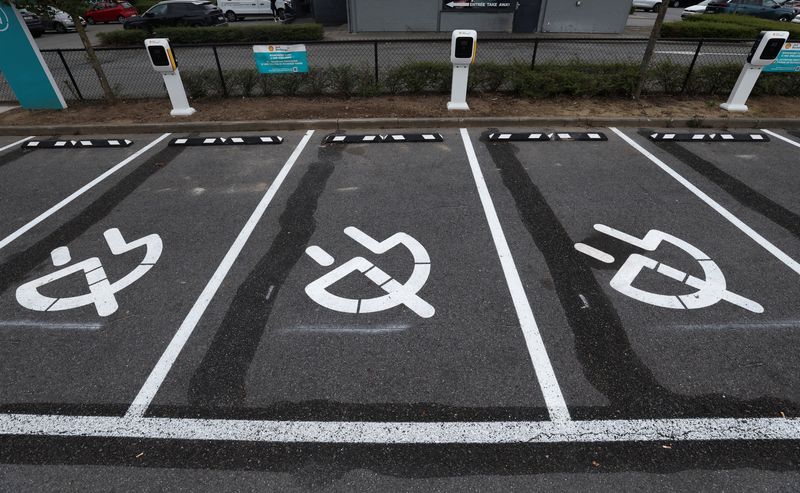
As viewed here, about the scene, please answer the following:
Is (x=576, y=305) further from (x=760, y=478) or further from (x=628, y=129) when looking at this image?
(x=628, y=129)

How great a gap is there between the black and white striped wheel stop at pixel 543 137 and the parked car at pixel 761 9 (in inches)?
889

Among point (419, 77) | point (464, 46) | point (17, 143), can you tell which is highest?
point (464, 46)

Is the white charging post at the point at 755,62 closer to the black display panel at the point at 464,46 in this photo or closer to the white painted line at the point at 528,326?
the black display panel at the point at 464,46

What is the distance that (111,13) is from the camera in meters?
24.2

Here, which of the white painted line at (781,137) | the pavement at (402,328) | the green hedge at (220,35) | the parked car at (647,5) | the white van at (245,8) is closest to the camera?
the pavement at (402,328)

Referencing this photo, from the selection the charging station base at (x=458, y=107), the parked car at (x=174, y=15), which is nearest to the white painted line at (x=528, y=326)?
the charging station base at (x=458, y=107)

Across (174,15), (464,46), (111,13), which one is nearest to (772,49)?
(464,46)

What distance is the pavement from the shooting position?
7.82 ft

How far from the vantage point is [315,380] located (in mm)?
2852

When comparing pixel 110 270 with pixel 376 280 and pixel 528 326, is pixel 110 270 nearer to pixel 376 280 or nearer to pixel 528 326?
pixel 376 280

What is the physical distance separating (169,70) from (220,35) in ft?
33.5

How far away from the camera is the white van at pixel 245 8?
76.1ft

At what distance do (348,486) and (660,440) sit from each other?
6.41ft

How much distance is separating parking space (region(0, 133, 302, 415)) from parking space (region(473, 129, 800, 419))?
3.30 m
